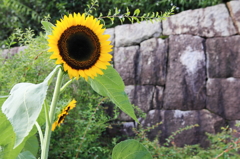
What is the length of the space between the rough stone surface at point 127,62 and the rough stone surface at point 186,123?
48 centimetres

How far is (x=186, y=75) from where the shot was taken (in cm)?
312

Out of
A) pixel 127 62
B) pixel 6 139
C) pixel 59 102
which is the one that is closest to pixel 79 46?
pixel 6 139

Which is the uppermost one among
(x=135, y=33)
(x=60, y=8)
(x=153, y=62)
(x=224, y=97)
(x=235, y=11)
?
(x=60, y=8)

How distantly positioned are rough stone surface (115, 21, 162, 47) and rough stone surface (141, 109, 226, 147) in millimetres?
897

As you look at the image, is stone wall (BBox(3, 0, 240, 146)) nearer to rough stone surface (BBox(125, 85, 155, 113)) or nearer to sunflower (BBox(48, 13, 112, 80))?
rough stone surface (BBox(125, 85, 155, 113))

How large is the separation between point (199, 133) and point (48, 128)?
106 inches

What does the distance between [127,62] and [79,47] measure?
279 cm

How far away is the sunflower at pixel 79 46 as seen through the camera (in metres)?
0.58

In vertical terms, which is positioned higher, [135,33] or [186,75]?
[135,33]

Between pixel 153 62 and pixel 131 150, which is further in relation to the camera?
pixel 153 62

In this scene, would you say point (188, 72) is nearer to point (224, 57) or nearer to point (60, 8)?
point (224, 57)

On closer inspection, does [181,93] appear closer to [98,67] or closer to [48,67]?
[48,67]

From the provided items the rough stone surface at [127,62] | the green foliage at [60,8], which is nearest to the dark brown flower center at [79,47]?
the rough stone surface at [127,62]

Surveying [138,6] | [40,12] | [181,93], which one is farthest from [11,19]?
[181,93]
